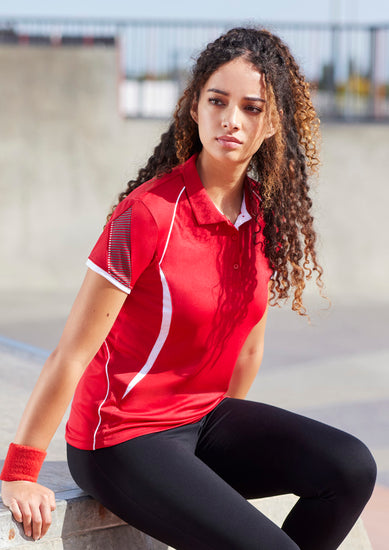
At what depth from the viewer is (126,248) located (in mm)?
1676

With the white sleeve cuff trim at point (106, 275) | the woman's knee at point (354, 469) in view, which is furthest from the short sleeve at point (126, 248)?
the woman's knee at point (354, 469)

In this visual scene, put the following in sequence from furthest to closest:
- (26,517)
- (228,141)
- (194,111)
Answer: (194,111) → (228,141) → (26,517)

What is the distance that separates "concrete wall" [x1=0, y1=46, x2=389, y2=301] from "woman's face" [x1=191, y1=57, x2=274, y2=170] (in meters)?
6.49

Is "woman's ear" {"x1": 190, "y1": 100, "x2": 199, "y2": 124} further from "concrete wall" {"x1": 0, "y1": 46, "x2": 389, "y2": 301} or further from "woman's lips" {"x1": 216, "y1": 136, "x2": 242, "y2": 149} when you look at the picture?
"concrete wall" {"x1": 0, "y1": 46, "x2": 389, "y2": 301}

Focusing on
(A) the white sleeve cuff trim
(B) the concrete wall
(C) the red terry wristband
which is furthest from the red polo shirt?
(B) the concrete wall

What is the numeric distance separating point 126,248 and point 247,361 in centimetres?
60

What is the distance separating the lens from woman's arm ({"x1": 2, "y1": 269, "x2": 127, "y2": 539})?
1692 mm

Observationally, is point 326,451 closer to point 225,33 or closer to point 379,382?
point 225,33

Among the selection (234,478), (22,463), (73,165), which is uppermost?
(22,463)

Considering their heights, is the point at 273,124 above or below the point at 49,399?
above

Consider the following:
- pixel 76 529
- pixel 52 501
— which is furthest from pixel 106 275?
pixel 76 529

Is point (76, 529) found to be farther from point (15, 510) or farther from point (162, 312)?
point (162, 312)

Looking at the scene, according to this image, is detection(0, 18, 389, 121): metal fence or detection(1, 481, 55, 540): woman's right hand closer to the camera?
detection(1, 481, 55, 540): woman's right hand

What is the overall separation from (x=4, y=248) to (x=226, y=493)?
23.0 feet
